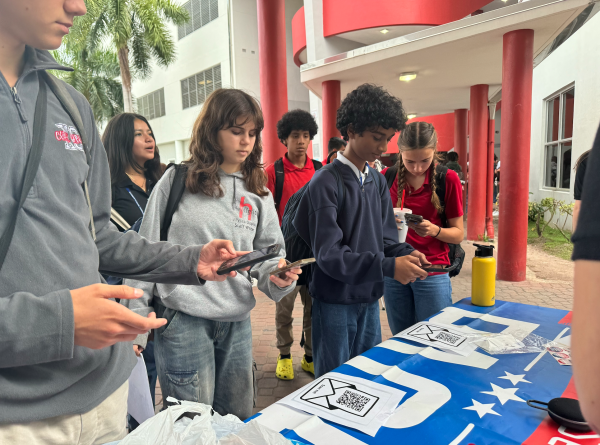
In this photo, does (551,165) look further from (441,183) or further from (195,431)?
(195,431)

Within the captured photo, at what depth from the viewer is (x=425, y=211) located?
7.79 ft

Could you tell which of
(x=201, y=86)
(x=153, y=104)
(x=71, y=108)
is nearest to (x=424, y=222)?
(x=71, y=108)

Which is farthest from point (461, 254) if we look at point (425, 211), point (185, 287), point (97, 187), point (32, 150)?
point (32, 150)

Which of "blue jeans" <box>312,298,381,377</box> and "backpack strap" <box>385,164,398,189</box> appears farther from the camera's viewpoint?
"backpack strap" <box>385,164,398,189</box>

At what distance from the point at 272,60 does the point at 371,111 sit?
4.80 m

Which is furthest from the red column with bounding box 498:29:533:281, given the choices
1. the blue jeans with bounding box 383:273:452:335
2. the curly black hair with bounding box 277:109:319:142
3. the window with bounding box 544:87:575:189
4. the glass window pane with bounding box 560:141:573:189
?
the glass window pane with bounding box 560:141:573:189

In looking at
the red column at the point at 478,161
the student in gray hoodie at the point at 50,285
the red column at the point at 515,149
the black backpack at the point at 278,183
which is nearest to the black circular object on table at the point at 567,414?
the student in gray hoodie at the point at 50,285

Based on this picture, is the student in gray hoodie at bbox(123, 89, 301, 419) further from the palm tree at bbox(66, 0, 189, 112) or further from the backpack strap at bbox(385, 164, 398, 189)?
the palm tree at bbox(66, 0, 189, 112)

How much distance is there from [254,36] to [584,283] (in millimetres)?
18782

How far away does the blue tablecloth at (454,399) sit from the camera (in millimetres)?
1019

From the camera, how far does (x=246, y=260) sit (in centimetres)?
112

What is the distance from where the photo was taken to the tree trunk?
17.0 m

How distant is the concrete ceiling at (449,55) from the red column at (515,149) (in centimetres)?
29

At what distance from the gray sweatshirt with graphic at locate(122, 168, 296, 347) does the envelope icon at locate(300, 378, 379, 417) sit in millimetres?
386
